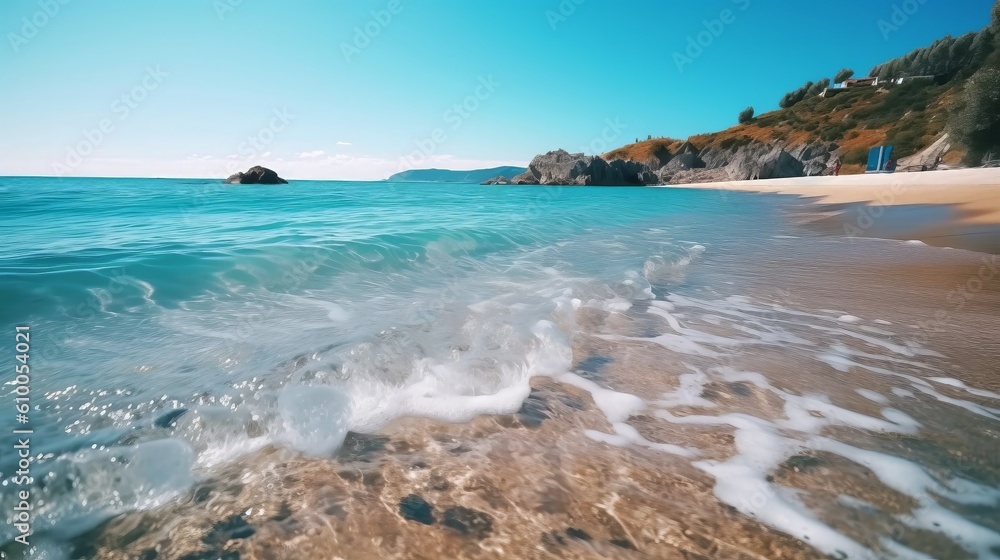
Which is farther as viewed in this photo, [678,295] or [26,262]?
[26,262]

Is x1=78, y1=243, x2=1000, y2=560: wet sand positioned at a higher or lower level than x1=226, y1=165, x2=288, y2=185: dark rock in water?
lower

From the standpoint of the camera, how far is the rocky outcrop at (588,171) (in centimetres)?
7925

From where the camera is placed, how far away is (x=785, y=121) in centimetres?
7894

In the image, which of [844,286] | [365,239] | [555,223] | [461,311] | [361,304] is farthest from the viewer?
[555,223]

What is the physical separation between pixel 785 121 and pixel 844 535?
10027cm

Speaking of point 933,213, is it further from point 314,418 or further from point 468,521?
point 314,418

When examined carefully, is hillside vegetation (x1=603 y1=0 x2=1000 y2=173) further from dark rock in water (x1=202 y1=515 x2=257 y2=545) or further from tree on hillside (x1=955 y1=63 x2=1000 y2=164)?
dark rock in water (x1=202 y1=515 x2=257 y2=545)

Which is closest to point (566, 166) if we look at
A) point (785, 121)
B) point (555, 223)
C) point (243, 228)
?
point (785, 121)

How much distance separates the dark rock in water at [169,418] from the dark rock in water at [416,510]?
1728 mm

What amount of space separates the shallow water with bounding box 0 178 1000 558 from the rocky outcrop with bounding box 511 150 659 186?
77075 millimetres

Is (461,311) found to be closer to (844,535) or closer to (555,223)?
(844,535)

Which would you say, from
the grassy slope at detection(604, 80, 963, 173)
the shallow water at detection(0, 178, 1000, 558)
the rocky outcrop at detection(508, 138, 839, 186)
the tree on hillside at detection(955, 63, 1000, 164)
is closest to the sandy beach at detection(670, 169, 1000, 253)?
the shallow water at detection(0, 178, 1000, 558)

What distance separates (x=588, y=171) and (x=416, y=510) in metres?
82.5

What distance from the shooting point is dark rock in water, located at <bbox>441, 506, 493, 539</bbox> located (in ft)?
5.37
